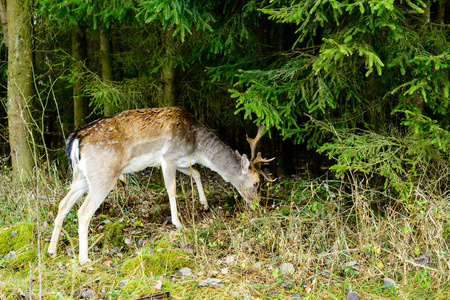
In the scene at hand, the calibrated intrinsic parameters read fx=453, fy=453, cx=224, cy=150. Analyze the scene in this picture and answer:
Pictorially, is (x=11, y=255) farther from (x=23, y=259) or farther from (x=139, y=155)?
(x=139, y=155)

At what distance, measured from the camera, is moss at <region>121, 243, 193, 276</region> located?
16.2 feet

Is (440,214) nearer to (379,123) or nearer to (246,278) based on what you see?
(379,123)

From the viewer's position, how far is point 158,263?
502cm

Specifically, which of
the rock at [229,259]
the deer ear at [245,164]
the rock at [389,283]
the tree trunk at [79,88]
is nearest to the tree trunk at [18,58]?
the tree trunk at [79,88]

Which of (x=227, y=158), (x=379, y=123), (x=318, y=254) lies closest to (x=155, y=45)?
(x=227, y=158)

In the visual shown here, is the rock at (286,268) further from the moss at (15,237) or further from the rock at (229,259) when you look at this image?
the moss at (15,237)

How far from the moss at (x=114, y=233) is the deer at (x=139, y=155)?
0.40 metres

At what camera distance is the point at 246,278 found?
4.71 metres

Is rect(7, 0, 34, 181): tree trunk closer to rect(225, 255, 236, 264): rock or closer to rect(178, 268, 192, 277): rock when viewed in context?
rect(178, 268, 192, 277): rock

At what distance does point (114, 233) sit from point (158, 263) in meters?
1.37

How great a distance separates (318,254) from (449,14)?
16.8ft

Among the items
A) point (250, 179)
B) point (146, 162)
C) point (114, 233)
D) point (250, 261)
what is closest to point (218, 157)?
point (250, 179)

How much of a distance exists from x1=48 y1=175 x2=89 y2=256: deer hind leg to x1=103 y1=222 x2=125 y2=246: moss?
22.3 inches

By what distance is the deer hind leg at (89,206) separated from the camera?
5594 mm
